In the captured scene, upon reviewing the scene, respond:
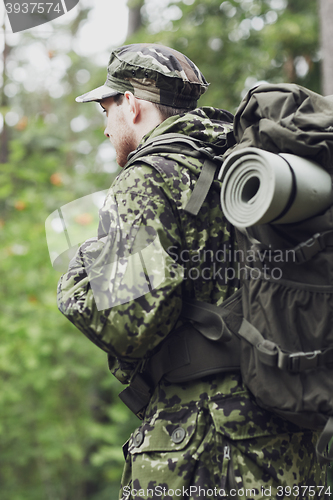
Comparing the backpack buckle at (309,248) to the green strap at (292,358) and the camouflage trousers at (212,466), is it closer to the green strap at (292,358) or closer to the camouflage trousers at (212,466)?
the green strap at (292,358)

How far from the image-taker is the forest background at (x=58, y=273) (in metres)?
5.73

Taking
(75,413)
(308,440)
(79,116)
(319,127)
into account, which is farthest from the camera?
(79,116)

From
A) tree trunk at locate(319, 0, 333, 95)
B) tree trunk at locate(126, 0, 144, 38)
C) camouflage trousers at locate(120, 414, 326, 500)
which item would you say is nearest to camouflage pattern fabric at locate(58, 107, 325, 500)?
camouflage trousers at locate(120, 414, 326, 500)

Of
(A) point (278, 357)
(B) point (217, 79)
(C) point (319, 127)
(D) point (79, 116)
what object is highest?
(C) point (319, 127)

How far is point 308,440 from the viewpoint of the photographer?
182 centimetres

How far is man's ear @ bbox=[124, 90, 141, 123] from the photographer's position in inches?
83.2

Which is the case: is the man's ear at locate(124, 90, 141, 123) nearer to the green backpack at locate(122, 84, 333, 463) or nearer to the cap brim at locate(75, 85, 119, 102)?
the cap brim at locate(75, 85, 119, 102)

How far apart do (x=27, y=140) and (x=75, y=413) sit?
5.40 m

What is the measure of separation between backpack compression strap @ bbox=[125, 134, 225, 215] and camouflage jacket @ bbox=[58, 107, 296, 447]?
28mm

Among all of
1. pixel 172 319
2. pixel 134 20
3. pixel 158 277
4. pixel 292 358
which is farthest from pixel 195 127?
pixel 134 20

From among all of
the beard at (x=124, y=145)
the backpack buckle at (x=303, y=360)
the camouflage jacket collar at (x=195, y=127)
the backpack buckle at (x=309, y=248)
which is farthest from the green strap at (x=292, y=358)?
the beard at (x=124, y=145)

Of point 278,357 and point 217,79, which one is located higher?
point 278,357

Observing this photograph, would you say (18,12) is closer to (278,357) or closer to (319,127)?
(319,127)

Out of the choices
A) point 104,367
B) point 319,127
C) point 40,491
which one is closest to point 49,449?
point 104,367
